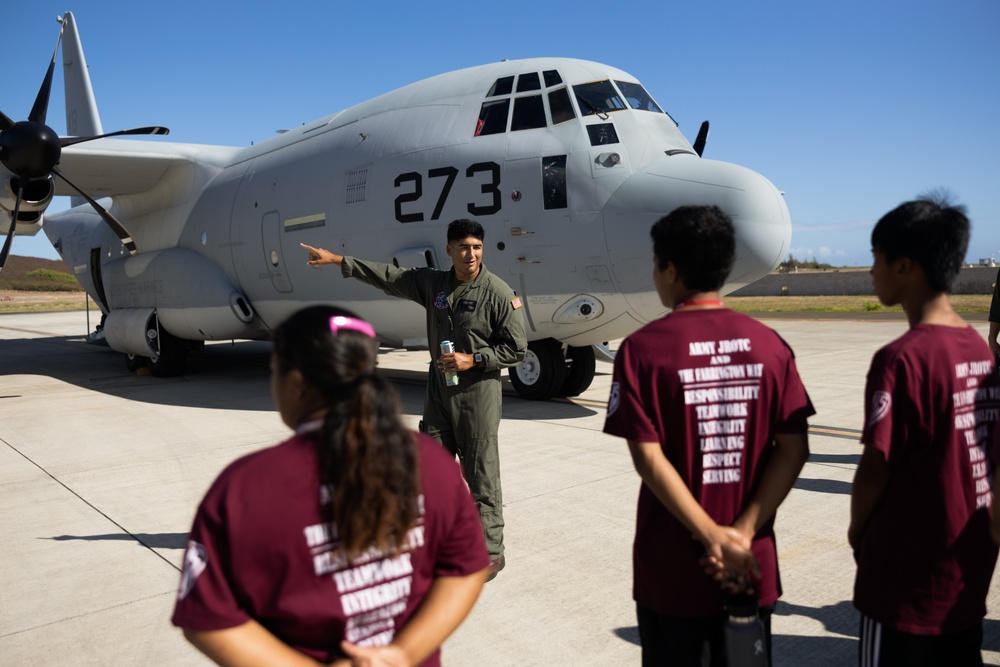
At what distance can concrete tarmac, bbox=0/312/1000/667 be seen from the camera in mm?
3732

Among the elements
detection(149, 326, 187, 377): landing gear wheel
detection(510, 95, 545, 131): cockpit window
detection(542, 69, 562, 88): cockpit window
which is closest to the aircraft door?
detection(149, 326, 187, 377): landing gear wheel

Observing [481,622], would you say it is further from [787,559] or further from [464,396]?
[787,559]

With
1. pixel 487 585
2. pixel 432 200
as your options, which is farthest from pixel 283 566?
pixel 432 200

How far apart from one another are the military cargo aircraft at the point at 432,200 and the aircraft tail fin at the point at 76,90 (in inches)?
250

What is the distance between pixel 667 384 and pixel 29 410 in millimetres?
10577

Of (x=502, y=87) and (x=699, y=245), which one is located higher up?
(x=502, y=87)

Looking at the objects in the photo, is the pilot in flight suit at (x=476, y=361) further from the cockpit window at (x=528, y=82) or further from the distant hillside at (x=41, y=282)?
the distant hillside at (x=41, y=282)

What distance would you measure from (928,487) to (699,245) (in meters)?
0.91

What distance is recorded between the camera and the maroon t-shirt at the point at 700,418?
2.26 metres

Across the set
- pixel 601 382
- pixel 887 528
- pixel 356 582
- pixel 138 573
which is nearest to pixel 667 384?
pixel 887 528

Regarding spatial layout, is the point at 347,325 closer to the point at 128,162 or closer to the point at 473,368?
the point at 473,368

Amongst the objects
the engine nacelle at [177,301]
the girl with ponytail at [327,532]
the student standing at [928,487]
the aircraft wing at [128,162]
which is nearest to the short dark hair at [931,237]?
the student standing at [928,487]

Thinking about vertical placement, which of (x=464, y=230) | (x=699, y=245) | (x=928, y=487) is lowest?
(x=928, y=487)

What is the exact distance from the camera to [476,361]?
4352mm
